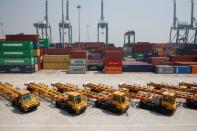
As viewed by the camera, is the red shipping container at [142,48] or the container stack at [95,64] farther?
the red shipping container at [142,48]

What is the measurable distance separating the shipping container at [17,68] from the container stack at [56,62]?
5.99 meters

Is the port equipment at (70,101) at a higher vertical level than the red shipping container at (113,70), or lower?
lower

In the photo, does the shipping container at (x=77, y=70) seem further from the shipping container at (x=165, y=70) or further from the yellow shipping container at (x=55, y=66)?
the shipping container at (x=165, y=70)

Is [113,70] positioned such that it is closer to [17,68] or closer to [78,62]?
[78,62]

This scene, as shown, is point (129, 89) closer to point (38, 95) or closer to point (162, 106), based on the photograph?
point (162, 106)

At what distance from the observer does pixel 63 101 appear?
2302cm

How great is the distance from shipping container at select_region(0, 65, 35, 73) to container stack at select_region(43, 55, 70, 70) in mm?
5990

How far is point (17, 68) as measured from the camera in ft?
161

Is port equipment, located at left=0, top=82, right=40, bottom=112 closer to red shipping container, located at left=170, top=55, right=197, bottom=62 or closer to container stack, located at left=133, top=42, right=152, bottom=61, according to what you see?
red shipping container, located at left=170, top=55, right=197, bottom=62

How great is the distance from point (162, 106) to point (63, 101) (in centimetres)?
1112

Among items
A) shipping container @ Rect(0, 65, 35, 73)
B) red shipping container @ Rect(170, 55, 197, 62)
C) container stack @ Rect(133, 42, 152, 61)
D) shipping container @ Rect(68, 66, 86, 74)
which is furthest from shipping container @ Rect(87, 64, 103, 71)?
red shipping container @ Rect(170, 55, 197, 62)

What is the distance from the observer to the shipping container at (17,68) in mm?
49000

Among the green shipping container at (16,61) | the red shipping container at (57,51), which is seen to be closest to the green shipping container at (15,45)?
the green shipping container at (16,61)

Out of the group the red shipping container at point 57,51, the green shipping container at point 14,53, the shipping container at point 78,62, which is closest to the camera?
the green shipping container at point 14,53
